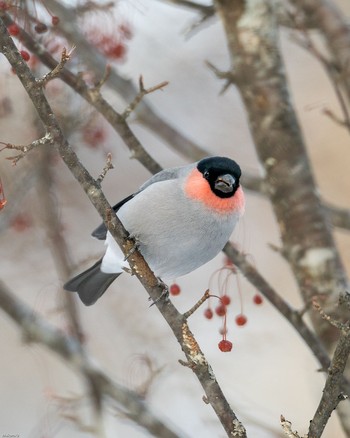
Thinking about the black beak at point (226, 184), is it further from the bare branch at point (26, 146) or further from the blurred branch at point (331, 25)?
the blurred branch at point (331, 25)

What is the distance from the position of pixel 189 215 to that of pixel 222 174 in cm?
21

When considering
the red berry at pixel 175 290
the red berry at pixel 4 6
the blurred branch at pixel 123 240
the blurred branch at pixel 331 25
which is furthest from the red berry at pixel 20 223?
the blurred branch at pixel 331 25

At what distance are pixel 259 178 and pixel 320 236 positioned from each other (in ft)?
1.40

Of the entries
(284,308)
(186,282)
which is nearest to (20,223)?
(284,308)

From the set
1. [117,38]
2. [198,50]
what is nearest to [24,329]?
[117,38]

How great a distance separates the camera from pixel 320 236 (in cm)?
326

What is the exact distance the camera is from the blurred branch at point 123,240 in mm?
2025

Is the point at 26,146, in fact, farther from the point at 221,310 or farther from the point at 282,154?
the point at 282,154

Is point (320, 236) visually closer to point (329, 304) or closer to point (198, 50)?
point (329, 304)

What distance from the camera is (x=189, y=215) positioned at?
2.97 metres

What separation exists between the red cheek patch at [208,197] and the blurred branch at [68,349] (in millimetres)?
759

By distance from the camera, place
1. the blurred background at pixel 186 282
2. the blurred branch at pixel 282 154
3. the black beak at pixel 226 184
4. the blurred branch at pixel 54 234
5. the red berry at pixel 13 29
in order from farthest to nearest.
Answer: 1. the blurred background at pixel 186 282
2. the blurred branch at pixel 282 154
3. the blurred branch at pixel 54 234
4. the black beak at pixel 226 184
5. the red berry at pixel 13 29

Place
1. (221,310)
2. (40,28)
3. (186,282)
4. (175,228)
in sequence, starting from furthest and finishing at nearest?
(186,282)
(221,310)
(175,228)
(40,28)

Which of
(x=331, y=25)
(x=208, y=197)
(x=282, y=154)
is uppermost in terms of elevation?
(x=331, y=25)
